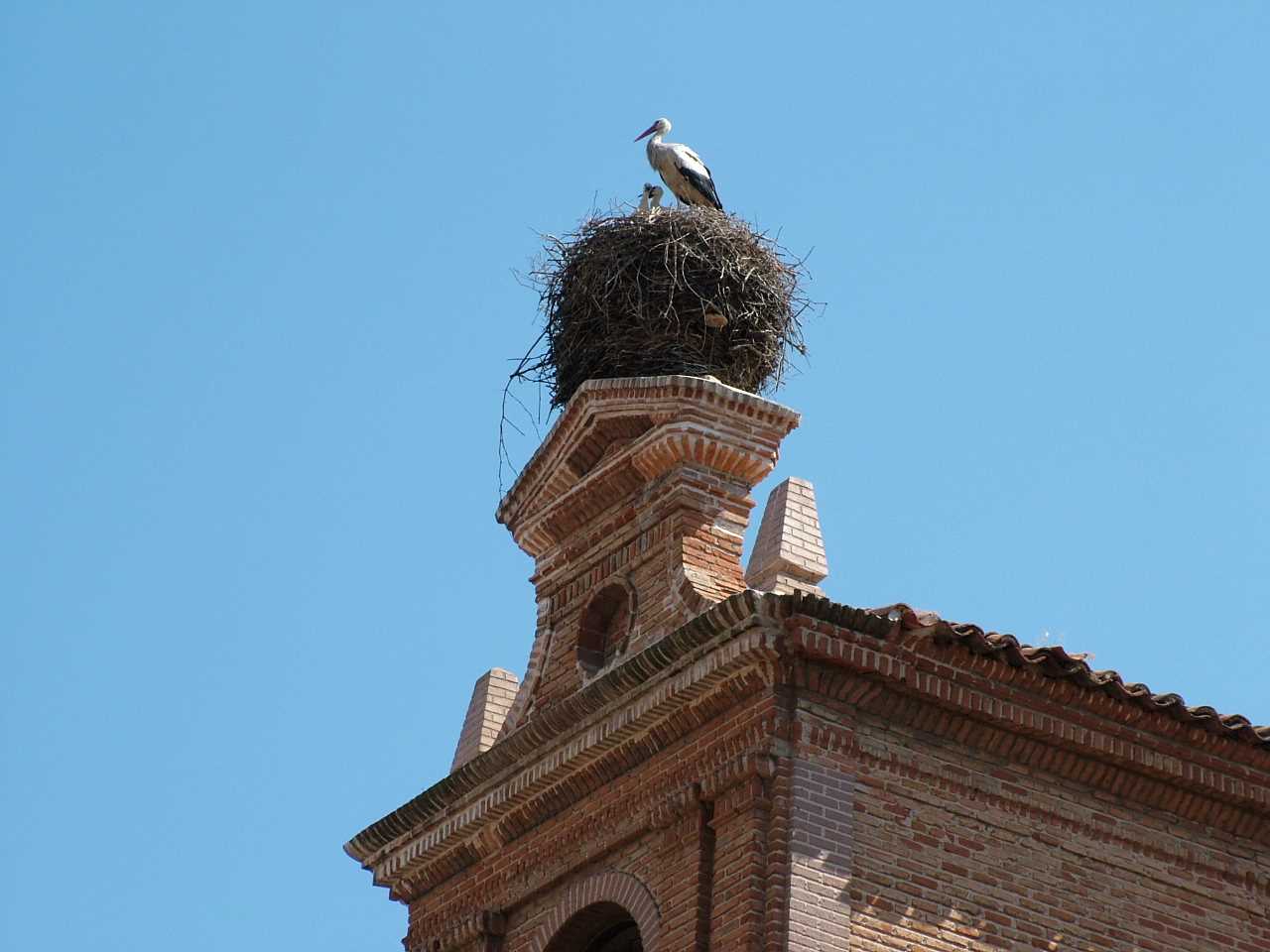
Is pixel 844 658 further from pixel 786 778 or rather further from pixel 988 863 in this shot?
pixel 988 863

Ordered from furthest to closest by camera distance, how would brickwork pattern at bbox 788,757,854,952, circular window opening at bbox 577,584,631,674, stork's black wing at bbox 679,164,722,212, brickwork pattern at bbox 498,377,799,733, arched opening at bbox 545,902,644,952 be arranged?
stork's black wing at bbox 679,164,722,212, circular window opening at bbox 577,584,631,674, brickwork pattern at bbox 498,377,799,733, arched opening at bbox 545,902,644,952, brickwork pattern at bbox 788,757,854,952

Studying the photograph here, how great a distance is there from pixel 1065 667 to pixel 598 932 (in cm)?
270

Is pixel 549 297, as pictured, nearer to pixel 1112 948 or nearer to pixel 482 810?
pixel 482 810

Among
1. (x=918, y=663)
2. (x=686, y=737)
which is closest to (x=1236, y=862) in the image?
(x=918, y=663)

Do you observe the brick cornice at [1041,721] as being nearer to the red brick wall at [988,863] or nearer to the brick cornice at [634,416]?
the red brick wall at [988,863]

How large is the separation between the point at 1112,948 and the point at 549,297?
5654 mm

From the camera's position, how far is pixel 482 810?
13367mm

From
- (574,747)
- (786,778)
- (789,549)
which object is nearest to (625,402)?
(789,549)

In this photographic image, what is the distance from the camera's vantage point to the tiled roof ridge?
12000mm

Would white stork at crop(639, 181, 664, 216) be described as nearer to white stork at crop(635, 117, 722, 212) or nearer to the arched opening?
white stork at crop(635, 117, 722, 212)

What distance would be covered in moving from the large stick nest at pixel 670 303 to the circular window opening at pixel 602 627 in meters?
1.40

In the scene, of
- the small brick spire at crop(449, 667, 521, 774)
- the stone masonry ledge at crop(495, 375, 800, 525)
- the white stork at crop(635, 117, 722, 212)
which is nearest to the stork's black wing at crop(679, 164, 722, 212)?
the white stork at crop(635, 117, 722, 212)

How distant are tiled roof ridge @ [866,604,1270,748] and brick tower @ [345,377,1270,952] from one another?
0.04 ft

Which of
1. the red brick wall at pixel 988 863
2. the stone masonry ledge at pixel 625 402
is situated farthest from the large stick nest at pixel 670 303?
the red brick wall at pixel 988 863
